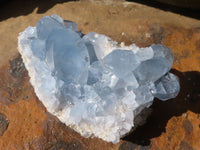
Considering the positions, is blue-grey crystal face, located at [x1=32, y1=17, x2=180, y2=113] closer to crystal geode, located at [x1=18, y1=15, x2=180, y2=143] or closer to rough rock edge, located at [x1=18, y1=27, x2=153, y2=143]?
crystal geode, located at [x1=18, y1=15, x2=180, y2=143]

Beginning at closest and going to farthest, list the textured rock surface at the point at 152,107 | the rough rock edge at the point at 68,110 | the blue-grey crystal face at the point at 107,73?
1. the blue-grey crystal face at the point at 107,73
2. the rough rock edge at the point at 68,110
3. the textured rock surface at the point at 152,107

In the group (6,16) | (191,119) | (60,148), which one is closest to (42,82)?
(60,148)

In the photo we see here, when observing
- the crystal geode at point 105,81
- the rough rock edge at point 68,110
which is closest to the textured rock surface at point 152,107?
the rough rock edge at point 68,110

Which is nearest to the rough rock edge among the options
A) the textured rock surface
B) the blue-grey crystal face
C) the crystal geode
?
the crystal geode

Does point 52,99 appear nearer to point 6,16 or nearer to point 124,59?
point 124,59

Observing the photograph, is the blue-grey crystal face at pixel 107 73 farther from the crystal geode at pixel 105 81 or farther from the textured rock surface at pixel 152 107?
the textured rock surface at pixel 152 107

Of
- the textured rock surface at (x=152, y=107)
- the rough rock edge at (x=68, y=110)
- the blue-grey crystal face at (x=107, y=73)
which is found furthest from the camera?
the textured rock surface at (x=152, y=107)
